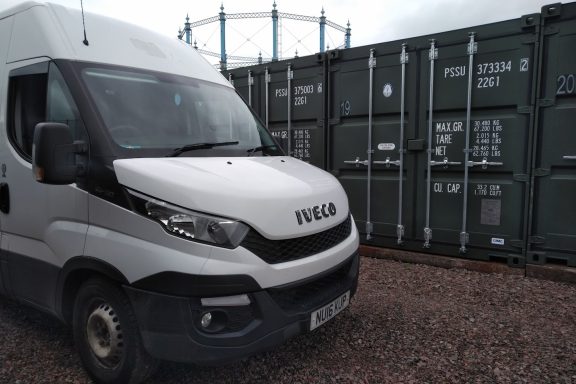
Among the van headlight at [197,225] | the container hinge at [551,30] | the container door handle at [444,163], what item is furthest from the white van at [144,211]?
the container hinge at [551,30]

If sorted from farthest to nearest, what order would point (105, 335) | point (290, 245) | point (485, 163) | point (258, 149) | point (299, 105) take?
point (299, 105)
point (485, 163)
point (258, 149)
point (105, 335)
point (290, 245)

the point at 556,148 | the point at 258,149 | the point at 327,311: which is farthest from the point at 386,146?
the point at 327,311

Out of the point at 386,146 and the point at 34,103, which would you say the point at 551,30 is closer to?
the point at 386,146

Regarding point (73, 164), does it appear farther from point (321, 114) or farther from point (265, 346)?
point (321, 114)

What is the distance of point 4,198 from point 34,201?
477 millimetres

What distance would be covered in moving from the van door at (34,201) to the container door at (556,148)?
4590 millimetres

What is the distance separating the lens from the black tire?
244 centimetres

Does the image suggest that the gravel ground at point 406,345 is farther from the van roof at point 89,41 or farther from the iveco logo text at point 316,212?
the van roof at point 89,41

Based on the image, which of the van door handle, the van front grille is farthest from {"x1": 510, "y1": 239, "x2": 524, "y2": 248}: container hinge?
the van door handle

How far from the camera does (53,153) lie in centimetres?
242

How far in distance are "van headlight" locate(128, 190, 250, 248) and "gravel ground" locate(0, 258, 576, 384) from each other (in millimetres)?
1114

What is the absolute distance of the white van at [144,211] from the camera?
7.59 ft

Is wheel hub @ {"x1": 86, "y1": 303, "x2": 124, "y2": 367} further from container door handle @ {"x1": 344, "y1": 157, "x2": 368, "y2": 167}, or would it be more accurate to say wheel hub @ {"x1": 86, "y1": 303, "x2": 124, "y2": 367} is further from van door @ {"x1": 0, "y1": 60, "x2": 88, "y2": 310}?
container door handle @ {"x1": 344, "y1": 157, "x2": 368, "y2": 167}

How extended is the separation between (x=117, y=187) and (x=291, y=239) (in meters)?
1.06
